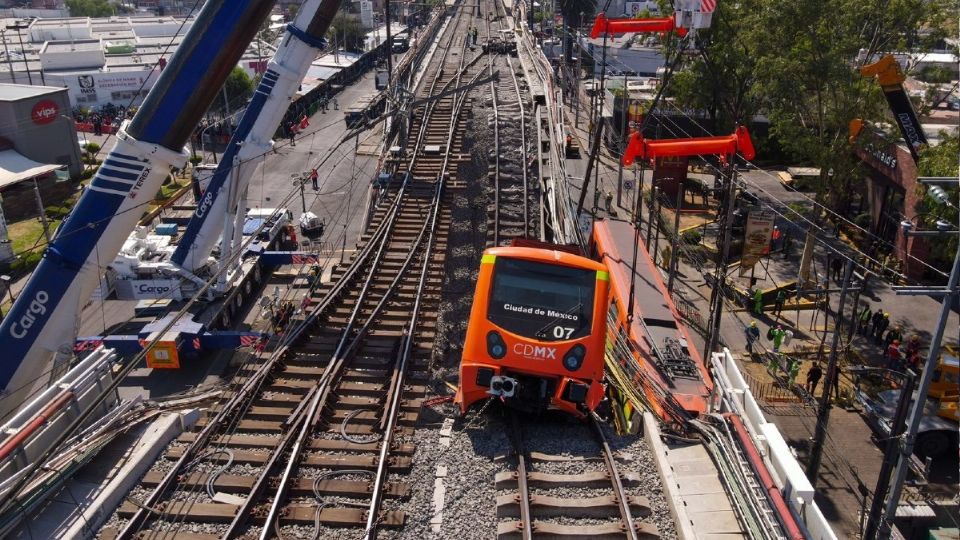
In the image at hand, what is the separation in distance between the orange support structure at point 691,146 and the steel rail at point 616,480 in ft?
28.2

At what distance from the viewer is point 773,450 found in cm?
789

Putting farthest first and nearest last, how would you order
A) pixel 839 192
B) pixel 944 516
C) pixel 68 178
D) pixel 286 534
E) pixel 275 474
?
pixel 68 178 < pixel 839 192 < pixel 944 516 < pixel 275 474 < pixel 286 534

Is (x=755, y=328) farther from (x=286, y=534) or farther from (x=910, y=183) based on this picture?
(x=286, y=534)

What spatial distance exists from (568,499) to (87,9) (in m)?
111

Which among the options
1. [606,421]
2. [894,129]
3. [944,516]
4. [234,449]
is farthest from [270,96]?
[894,129]

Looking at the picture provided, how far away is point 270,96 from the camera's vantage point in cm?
1695

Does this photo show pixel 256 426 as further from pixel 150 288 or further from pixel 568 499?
pixel 150 288

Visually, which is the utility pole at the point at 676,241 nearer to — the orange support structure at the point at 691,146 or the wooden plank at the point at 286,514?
the orange support structure at the point at 691,146

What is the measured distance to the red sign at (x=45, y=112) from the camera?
3378 cm

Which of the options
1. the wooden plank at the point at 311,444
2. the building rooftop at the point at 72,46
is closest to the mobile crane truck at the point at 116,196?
the wooden plank at the point at 311,444

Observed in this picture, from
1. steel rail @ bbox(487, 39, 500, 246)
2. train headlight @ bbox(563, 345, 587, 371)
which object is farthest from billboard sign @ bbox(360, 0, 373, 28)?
train headlight @ bbox(563, 345, 587, 371)

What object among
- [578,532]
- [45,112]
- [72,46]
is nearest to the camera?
[578,532]

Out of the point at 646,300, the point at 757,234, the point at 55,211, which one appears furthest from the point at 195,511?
the point at 55,211

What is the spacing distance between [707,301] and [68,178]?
99.7 feet
